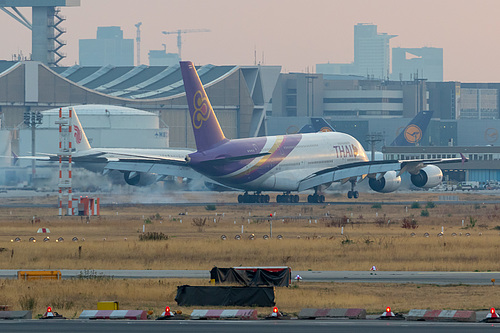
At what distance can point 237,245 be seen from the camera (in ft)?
167

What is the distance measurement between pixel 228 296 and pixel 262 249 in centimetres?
1764

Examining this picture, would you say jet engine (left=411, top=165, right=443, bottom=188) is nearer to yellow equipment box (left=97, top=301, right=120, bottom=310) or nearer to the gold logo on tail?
the gold logo on tail

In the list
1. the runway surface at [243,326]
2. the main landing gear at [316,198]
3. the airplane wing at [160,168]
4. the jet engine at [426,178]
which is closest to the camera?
the runway surface at [243,326]

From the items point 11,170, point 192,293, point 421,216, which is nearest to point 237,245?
point 192,293

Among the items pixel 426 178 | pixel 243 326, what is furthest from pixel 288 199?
pixel 243 326

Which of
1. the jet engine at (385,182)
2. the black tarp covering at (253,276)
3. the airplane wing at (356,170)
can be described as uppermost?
the airplane wing at (356,170)

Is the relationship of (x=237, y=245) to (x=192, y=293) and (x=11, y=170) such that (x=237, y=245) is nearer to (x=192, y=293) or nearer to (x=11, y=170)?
(x=192, y=293)

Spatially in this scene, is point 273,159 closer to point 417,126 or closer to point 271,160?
point 271,160

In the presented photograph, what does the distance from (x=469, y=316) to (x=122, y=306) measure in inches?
429

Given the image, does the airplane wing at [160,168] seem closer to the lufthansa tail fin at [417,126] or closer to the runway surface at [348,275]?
the runway surface at [348,275]

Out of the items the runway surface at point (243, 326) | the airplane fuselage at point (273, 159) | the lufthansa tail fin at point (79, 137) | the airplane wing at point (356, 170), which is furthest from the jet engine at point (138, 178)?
the runway surface at point (243, 326)

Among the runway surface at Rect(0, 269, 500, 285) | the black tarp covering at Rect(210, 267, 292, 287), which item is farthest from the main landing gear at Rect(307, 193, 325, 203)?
the black tarp covering at Rect(210, 267, 292, 287)

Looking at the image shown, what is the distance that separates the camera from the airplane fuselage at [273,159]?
8475cm

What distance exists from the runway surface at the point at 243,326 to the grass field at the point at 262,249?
9.58 ft
